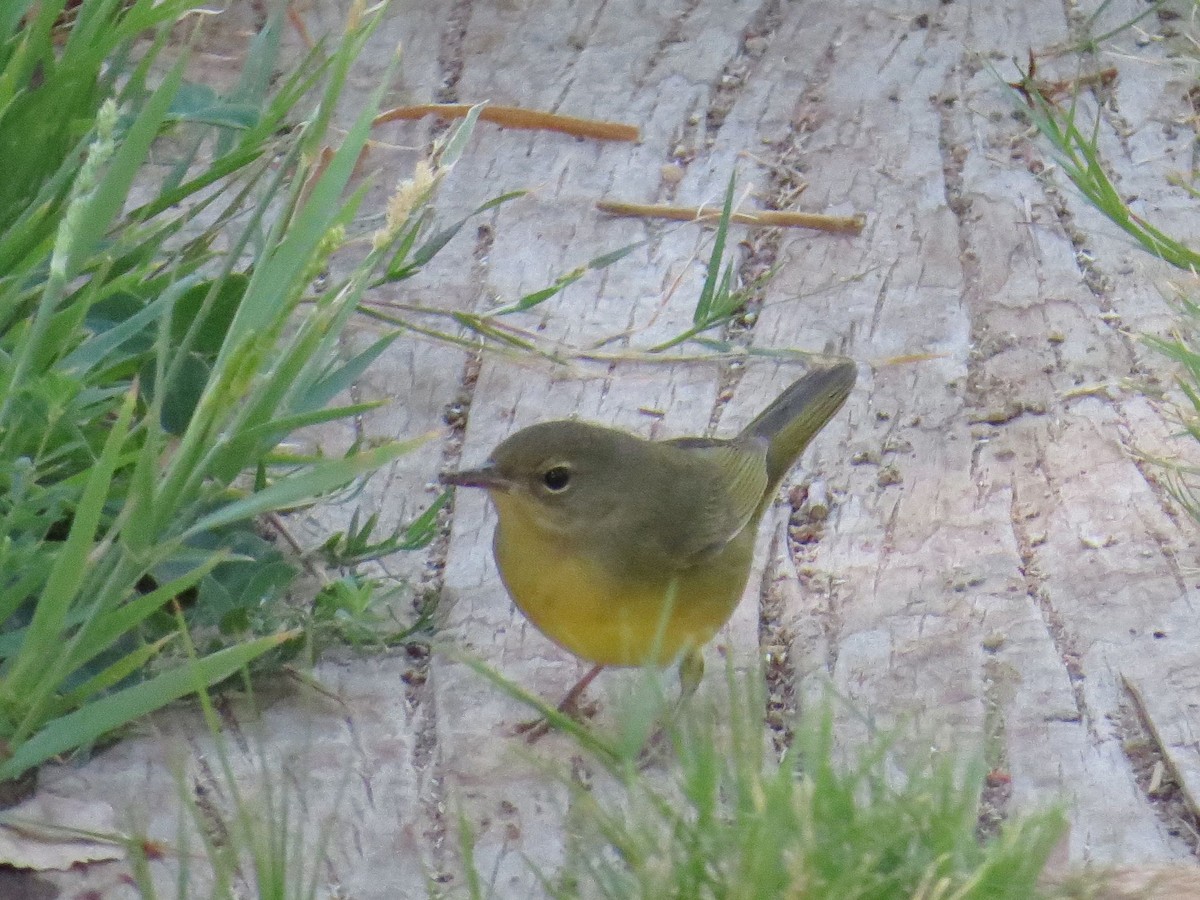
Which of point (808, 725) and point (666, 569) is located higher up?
point (808, 725)

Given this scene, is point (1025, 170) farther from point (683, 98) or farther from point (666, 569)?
point (666, 569)

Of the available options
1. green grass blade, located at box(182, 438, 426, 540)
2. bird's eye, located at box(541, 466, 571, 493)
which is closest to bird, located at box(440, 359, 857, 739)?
bird's eye, located at box(541, 466, 571, 493)

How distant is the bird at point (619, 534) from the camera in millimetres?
3422

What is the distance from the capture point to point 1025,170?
495 centimetres

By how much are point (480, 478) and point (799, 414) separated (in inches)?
33.0

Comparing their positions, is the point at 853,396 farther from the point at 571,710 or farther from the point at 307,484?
the point at 307,484

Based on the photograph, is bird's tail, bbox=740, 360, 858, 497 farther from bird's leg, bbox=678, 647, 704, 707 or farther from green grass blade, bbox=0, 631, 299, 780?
green grass blade, bbox=0, 631, 299, 780

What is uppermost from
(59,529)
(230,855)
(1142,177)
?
(230,855)

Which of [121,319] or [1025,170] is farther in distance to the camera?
[1025,170]

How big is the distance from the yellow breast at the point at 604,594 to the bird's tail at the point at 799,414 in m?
0.31

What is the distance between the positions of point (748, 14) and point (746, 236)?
1.14 metres

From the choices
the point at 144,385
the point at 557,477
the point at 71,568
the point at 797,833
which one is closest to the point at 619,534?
the point at 557,477

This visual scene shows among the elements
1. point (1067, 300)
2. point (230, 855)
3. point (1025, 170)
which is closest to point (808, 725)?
point (230, 855)

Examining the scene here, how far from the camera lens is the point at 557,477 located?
362 cm
